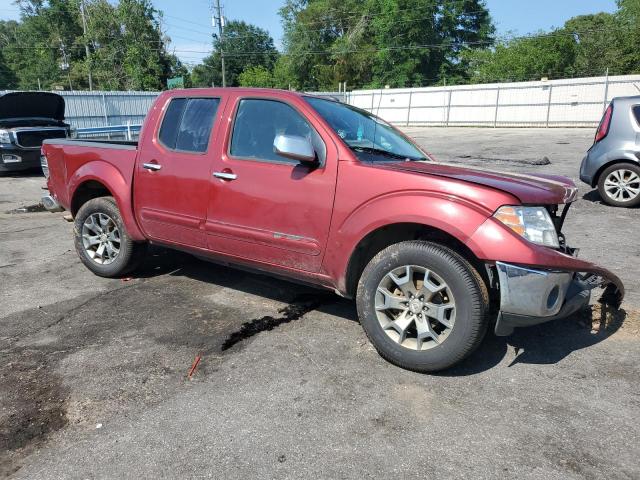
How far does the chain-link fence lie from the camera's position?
27.8m

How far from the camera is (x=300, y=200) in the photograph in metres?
3.63

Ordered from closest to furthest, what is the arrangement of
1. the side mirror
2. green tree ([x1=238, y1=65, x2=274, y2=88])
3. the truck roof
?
the side mirror
the truck roof
green tree ([x1=238, y1=65, x2=274, y2=88])

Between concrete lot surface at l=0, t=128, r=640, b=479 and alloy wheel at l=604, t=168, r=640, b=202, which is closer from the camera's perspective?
concrete lot surface at l=0, t=128, r=640, b=479

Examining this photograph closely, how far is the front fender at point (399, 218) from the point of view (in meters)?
3.03

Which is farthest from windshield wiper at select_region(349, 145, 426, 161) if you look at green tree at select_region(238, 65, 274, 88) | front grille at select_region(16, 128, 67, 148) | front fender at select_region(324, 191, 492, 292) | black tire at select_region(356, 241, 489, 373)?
green tree at select_region(238, 65, 274, 88)

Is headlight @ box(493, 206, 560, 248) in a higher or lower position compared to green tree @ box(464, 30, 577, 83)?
lower

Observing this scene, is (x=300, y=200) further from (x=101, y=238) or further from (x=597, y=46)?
(x=597, y=46)

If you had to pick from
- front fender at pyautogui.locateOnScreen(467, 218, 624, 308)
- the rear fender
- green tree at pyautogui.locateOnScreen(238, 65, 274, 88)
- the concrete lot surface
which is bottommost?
the concrete lot surface

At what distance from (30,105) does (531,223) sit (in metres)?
13.0

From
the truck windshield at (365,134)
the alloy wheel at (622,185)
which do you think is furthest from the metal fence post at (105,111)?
the truck windshield at (365,134)

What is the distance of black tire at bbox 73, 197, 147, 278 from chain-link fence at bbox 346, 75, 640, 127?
2118 cm

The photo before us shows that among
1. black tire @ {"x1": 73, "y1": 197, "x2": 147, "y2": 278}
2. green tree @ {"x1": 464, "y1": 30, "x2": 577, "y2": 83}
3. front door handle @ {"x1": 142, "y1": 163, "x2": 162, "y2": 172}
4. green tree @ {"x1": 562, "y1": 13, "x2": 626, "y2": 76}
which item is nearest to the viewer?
front door handle @ {"x1": 142, "y1": 163, "x2": 162, "y2": 172}

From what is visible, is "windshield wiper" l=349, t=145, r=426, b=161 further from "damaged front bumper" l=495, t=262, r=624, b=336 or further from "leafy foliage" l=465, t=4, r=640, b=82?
"leafy foliage" l=465, t=4, r=640, b=82

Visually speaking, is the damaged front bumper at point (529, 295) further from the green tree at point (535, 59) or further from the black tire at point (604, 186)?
the green tree at point (535, 59)
